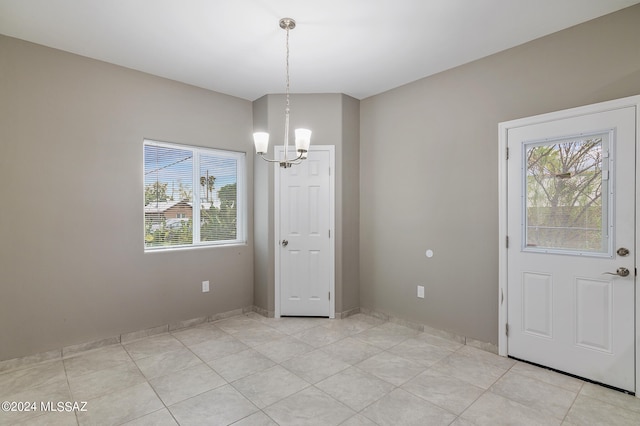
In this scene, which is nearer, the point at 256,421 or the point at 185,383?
the point at 256,421

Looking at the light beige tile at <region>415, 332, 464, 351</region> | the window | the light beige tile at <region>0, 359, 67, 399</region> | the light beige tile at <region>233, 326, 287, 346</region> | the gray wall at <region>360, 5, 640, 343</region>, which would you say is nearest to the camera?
the light beige tile at <region>0, 359, 67, 399</region>

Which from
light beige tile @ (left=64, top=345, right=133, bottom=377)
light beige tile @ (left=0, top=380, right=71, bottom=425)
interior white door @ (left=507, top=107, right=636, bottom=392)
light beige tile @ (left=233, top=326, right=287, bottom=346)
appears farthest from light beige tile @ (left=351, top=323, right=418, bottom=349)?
light beige tile @ (left=0, top=380, right=71, bottom=425)

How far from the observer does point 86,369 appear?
9.14 ft

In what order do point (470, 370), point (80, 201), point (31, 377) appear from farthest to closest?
point (80, 201)
point (470, 370)
point (31, 377)

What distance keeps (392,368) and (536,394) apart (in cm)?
105

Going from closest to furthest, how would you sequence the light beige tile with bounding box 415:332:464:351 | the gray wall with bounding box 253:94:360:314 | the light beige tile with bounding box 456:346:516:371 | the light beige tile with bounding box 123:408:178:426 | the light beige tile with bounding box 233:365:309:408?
the light beige tile with bounding box 123:408:178:426 < the light beige tile with bounding box 233:365:309:408 < the light beige tile with bounding box 456:346:516:371 < the light beige tile with bounding box 415:332:464:351 < the gray wall with bounding box 253:94:360:314

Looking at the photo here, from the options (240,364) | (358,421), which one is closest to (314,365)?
(240,364)

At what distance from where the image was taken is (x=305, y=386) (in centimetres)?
252

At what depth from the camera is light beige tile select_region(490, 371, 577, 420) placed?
2.25m

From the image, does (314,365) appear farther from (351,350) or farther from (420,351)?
(420,351)

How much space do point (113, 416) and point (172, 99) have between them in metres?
3.04

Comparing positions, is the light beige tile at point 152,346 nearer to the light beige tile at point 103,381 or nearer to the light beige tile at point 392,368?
the light beige tile at point 103,381

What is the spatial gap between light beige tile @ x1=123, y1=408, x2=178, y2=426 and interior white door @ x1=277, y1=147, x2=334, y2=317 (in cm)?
206

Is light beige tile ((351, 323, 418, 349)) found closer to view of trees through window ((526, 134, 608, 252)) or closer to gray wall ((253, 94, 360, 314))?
gray wall ((253, 94, 360, 314))
